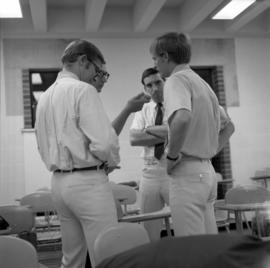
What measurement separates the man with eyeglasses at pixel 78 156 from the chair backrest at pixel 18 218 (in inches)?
73.8

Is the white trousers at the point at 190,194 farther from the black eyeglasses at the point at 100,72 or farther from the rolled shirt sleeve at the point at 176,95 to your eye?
the black eyeglasses at the point at 100,72

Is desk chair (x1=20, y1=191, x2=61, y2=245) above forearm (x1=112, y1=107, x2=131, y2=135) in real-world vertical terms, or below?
below

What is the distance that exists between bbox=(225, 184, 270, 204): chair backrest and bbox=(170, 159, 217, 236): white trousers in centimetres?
262

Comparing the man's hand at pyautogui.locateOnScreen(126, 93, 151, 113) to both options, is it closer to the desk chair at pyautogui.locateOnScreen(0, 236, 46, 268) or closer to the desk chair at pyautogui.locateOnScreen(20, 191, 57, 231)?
the desk chair at pyautogui.locateOnScreen(0, 236, 46, 268)

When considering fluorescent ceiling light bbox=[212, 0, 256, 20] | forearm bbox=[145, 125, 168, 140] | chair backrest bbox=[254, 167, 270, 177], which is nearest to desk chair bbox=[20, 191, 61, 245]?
forearm bbox=[145, 125, 168, 140]

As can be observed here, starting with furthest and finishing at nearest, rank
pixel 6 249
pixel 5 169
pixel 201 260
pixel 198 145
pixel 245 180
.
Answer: pixel 245 180
pixel 5 169
pixel 198 145
pixel 6 249
pixel 201 260

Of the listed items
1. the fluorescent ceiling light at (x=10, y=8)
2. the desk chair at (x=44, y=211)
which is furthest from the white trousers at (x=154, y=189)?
the fluorescent ceiling light at (x=10, y=8)

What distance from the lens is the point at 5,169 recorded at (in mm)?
7355

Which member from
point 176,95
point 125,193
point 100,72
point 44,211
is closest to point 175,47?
point 176,95

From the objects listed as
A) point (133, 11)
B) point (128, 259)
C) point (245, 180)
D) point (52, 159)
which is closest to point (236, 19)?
point (133, 11)

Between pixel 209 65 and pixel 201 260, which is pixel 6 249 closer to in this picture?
pixel 201 260

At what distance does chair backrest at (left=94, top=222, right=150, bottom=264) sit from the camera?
1960 millimetres

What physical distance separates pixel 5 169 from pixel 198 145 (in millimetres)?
5668

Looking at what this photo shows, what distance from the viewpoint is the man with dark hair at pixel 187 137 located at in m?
2.16
